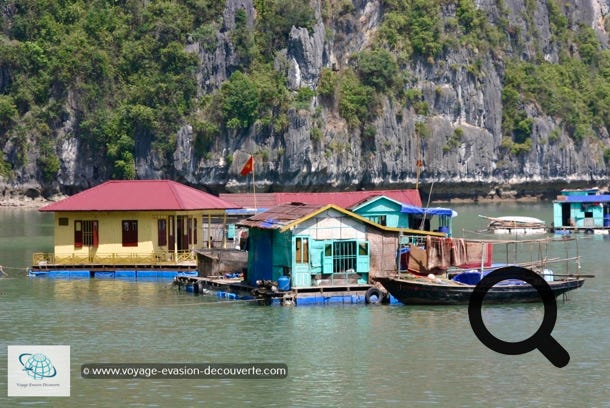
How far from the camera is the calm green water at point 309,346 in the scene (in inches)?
1289

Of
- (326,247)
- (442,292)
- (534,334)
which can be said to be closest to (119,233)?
(326,247)

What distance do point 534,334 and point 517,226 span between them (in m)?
46.1

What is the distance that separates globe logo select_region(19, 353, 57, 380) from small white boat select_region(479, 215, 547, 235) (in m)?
53.8

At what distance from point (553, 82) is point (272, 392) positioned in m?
122

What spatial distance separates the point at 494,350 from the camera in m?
38.1

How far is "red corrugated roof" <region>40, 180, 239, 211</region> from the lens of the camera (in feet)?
182

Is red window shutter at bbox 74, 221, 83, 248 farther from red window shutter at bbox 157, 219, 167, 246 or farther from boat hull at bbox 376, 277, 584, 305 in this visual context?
boat hull at bbox 376, 277, 584, 305

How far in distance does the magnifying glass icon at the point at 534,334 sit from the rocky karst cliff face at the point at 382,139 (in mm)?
70960

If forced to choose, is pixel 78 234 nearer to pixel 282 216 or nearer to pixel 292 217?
pixel 282 216

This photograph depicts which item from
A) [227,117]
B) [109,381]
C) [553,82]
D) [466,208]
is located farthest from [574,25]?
[109,381]

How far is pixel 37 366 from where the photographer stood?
1294 inches

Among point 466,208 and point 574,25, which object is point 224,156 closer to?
point 466,208

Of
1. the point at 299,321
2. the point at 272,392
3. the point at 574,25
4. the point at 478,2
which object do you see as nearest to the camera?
the point at 272,392

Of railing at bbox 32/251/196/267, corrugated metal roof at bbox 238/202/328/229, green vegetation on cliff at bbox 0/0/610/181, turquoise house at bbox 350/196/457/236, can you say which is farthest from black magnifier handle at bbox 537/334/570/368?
green vegetation on cliff at bbox 0/0/610/181
